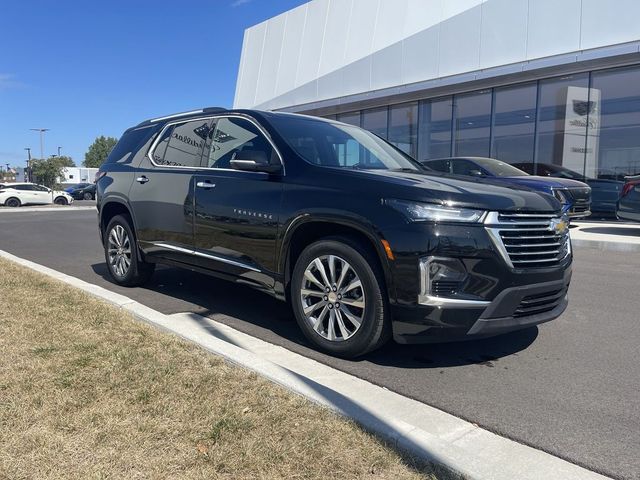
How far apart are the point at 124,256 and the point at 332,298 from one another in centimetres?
325

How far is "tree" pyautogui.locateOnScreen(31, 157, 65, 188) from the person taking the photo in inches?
2724

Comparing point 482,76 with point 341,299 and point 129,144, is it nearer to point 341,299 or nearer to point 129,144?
point 129,144

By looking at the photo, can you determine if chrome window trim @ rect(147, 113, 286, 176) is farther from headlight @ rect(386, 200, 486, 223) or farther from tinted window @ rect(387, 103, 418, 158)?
tinted window @ rect(387, 103, 418, 158)

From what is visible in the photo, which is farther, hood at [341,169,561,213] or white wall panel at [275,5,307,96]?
white wall panel at [275,5,307,96]

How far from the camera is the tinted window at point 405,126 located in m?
20.9

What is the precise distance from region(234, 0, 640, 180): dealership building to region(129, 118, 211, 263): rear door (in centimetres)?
1347

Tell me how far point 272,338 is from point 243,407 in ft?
5.04

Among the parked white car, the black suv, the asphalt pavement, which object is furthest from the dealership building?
the parked white car

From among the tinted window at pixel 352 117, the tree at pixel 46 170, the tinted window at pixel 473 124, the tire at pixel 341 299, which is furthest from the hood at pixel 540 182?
the tree at pixel 46 170

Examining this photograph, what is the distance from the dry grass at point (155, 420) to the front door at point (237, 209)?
0.94 m

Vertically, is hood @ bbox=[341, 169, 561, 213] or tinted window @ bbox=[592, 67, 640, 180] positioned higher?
tinted window @ bbox=[592, 67, 640, 180]

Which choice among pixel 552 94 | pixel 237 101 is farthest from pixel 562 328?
pixel 237 101

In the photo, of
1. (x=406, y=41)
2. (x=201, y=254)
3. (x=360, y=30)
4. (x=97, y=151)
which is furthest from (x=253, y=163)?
(x=97, y=151)

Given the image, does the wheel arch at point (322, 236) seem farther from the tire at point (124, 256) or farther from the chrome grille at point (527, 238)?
the tire at point (124, 256)
